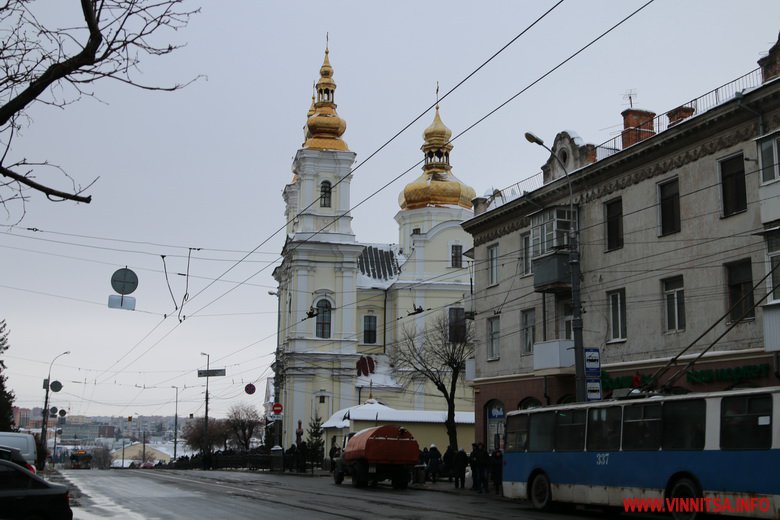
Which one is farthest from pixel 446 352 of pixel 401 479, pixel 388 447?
pixel 388 447

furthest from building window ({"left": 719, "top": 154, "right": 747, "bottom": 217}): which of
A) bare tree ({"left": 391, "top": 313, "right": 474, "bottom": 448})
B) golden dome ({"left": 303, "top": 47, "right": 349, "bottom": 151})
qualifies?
golden dome ({"left": 303, "top": 47, "right": 349, "bottom": 151})

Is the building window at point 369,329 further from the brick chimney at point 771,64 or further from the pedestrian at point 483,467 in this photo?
the brick chimney at point 771,64

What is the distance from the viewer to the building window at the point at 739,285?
984 inches

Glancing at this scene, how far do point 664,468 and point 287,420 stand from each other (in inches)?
2092

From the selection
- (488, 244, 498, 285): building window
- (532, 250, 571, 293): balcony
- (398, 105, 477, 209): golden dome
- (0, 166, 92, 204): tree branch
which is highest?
(398, 105, 477, 209): golden dome

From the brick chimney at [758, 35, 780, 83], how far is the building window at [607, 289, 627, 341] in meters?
7.99

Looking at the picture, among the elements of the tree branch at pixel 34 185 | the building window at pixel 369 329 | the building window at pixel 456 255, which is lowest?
the tree branch at pixel 34 185

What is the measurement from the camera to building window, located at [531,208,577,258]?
3206cm

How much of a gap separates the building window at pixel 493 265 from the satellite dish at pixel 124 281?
48.9 ft

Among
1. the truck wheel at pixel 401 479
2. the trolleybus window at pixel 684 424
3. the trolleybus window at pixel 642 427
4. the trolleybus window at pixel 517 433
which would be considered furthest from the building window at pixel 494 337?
the trolleybus window at pixel 684 424

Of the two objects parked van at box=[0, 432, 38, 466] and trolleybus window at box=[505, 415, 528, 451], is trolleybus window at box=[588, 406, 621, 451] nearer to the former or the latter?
trolleybus window at box=[505, 415, 528, 451]

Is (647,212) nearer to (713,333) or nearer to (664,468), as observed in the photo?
(713,333)

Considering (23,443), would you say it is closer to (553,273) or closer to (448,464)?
(553,273)

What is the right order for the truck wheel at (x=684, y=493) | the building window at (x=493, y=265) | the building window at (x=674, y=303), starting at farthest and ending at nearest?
1. the building window at (x=493, y=265)
2. the building window at (x=674, y=303)
3. the truck wheel at (x=684, y=493)
